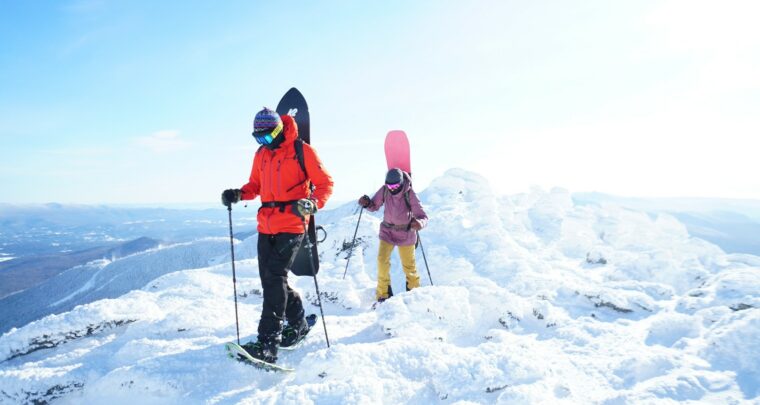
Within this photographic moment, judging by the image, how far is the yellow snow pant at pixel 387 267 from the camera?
802 centimetres

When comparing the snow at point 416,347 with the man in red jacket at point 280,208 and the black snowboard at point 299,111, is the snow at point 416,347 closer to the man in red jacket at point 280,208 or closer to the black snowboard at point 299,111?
the man in red jacket at point 280,208

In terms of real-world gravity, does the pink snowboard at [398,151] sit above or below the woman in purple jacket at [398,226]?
above

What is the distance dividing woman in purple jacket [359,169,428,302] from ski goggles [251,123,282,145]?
345 centimetres

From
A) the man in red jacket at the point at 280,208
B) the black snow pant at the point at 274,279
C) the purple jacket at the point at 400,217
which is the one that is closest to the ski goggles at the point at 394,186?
the purple jacket at the point at 400,217

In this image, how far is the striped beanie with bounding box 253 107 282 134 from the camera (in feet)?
15.9

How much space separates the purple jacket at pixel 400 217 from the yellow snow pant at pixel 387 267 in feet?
0.51

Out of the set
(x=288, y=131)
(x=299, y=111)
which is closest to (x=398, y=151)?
(x=299, y=111)

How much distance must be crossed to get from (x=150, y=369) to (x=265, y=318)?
1.39m

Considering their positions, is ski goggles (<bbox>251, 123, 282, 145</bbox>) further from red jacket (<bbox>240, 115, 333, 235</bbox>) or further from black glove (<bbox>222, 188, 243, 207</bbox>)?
black glove (<bbox>222, 188, 243, 207</bbox>)

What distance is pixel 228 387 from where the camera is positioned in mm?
4164

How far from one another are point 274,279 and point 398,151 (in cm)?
666

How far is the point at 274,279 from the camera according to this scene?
484 cm

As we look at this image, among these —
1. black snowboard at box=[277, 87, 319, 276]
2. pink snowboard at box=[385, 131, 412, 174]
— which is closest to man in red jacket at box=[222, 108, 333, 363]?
black snowboard at box=[277, 87, 319, 276]

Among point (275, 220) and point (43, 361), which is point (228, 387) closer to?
point (275, 220)
